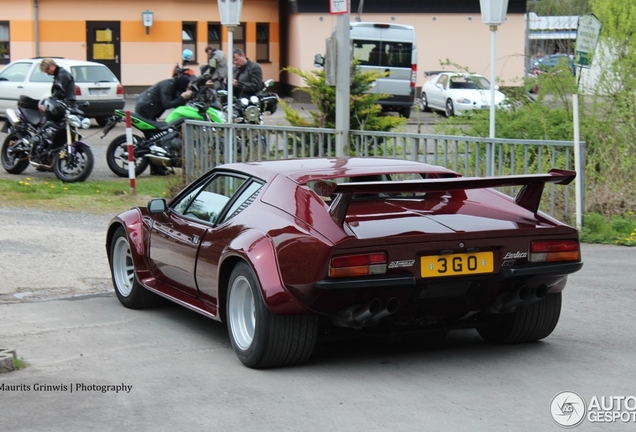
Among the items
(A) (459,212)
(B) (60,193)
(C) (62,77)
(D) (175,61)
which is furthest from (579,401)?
(D) (175,61)

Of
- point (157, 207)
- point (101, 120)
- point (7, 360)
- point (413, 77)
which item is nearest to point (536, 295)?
point (157, 207)

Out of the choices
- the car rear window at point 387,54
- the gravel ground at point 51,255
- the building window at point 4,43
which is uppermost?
the building window at point 4,43

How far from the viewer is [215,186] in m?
7.39

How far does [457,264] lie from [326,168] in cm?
128

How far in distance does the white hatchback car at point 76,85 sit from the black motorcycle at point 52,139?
30.3ft

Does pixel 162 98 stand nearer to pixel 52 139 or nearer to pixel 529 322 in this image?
pixel 52 139

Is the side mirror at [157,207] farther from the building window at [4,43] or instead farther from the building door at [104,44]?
the building window at [4,43]

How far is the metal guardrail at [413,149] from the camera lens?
11625 mm

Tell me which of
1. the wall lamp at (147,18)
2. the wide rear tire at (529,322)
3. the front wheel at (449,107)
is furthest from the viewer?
the wall lamp at (147,18)

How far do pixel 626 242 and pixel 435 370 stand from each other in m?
5.75

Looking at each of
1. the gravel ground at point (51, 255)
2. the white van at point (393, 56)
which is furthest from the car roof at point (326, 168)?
the white van at point (393, 56)

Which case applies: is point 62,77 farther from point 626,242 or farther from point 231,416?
point 231,416

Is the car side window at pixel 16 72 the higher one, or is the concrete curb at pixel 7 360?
the car side window at pixel 16 72

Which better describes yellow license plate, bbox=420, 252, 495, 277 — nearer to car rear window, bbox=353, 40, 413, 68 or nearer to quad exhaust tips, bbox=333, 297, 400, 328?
quad exhaust tips, bbox=333, 297, 400, 328
